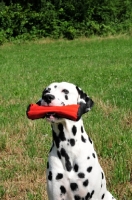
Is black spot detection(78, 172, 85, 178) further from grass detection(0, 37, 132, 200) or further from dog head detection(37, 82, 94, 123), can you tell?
grass detection(0, 37, 132, 200)

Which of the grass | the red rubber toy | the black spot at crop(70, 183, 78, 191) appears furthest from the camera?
the grass

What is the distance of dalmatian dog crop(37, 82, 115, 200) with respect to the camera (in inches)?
154

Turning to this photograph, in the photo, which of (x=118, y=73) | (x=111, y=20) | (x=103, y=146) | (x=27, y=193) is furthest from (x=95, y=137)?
(x=111, y=20)

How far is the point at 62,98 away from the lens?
3939 millimetres

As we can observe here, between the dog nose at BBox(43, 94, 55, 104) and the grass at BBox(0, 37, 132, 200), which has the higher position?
the dog nose at BBox(43, 94, 55, 104)

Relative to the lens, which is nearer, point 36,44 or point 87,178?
point 87,178

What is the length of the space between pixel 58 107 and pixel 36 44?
2647 cm

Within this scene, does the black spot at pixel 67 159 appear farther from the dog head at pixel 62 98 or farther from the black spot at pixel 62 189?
the dog head at pixel 62 98

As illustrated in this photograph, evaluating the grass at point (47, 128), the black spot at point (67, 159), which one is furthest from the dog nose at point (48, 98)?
the grass at point (47, 128)

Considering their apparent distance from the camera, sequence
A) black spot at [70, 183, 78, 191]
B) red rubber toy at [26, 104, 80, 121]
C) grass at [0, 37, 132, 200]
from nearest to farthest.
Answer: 1. red rubber toy at [26, 104, 80, 121]
2. black spot at [70, 183, 78, 191]
3. grass at [0, 37, 132, 200]

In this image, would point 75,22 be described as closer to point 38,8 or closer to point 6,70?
point 38,8

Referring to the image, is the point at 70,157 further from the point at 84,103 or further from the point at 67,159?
the point at 84,103

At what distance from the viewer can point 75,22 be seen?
3450 cm

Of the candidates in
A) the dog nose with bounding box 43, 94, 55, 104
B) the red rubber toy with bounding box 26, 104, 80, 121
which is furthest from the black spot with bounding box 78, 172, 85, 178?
the dog nose with bounding box 43, 94, 55, 104
